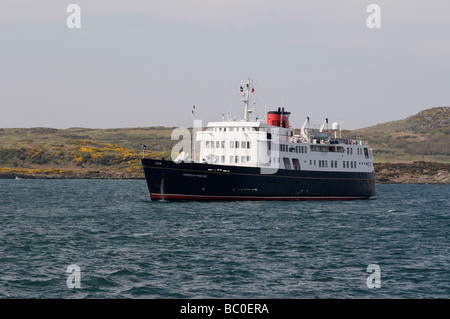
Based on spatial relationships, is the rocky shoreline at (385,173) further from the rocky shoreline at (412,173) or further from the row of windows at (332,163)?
the row of windows at (332,163)

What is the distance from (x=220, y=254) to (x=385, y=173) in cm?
15885

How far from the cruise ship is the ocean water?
6.32 m

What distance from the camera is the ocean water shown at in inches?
880

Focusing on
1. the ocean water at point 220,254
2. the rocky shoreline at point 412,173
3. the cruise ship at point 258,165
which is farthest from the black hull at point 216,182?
the rocky shoreline at point 412,173

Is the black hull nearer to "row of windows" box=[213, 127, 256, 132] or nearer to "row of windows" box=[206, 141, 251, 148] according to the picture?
"row of windows" box=[206, 141, 251, 148]

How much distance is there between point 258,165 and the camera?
61031 millimetres

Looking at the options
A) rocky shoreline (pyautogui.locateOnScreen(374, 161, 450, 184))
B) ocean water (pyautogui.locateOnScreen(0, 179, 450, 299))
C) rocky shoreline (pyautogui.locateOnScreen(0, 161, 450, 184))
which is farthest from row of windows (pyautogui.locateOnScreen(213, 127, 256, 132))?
rocky shoreline (pyautogui.locateOnScreen(374, 161, 450, 184))

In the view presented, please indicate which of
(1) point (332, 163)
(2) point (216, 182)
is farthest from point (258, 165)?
(1) point (332, 163)

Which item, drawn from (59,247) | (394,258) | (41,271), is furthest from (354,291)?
(59,247)

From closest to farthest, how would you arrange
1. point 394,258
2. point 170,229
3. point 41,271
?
point 41,271 < point 394,258 < point 170,229
